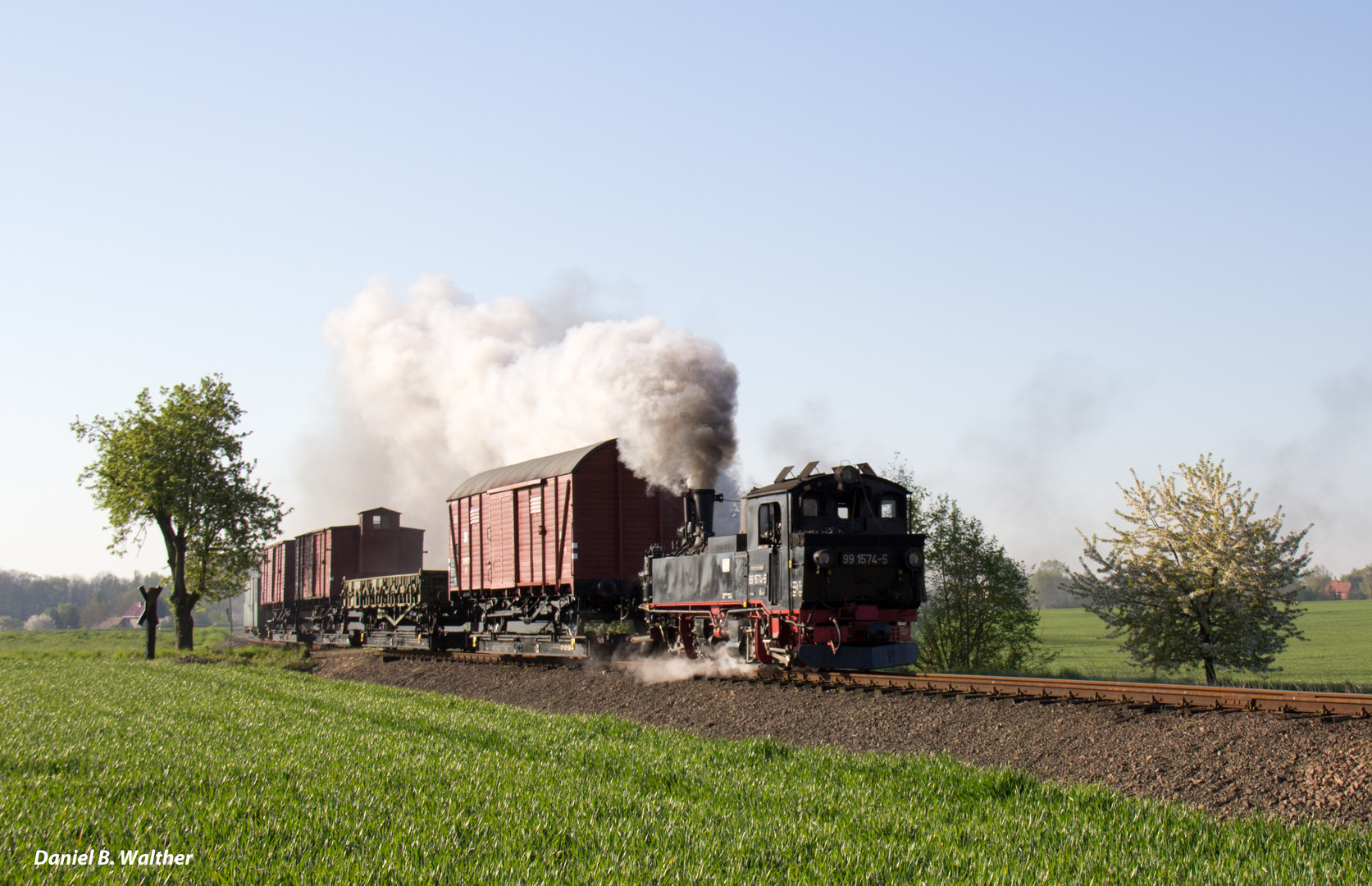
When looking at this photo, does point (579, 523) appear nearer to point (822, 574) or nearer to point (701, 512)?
point (701, 512)

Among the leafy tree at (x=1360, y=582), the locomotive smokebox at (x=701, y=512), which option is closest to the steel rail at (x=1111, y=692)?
the locomotive smokebox at (x=701, y=512)

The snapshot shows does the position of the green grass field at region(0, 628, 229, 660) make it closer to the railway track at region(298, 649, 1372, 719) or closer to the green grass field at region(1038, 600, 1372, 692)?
the railway track at region(298, 649, 1372, 719)

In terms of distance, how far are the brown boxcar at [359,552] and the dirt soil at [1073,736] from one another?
2088 centimetres

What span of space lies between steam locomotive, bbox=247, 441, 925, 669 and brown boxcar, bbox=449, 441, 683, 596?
4 centimetres

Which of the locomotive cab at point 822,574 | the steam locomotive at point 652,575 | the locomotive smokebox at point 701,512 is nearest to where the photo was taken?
the locomotive cab at point 822,574

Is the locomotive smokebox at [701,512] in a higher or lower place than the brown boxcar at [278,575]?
higher

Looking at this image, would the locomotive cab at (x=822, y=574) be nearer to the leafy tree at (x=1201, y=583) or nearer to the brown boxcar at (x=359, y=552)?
the leafy tree at (x=1201, y=583)

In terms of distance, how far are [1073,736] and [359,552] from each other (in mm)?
30718

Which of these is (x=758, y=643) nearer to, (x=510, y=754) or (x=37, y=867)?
(x=510, y=754)

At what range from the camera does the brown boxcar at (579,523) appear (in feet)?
69.4

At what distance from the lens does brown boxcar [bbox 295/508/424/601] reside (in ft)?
120

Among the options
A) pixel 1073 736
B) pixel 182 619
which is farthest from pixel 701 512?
pixel 182 619

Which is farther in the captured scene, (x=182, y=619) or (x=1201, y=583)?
(x=182, y=619)

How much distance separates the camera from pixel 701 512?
61.1 feet
